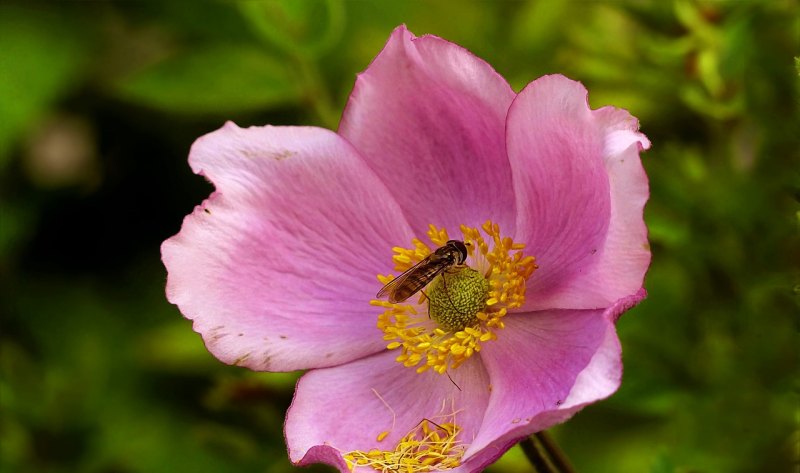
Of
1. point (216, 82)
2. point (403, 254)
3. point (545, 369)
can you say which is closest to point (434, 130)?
point (403, 254)

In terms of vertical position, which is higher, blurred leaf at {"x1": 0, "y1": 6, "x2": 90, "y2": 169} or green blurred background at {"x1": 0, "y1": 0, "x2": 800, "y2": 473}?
blurred leaf at {"x1": 0, "y1": 6, "x2": 90, "y2": 169}

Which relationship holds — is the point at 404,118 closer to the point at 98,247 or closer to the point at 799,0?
the point at 799,0

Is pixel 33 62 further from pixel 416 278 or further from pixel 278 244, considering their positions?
pixel 416 278

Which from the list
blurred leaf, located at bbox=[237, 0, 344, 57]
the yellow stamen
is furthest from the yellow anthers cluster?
blurred leaf, located at bbox=[237, 0, 344, 57]

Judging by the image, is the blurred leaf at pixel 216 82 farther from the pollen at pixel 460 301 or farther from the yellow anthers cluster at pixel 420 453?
the yellow anthers cluster at pixel 420 453

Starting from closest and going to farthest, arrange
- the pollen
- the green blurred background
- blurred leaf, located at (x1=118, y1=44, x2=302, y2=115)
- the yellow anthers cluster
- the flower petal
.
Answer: the flower petal
the yellow anthers cluster
the pollen
the green blurred background
blurred leaf, located at (x1=118, y1=44, x2=302, y2=115)

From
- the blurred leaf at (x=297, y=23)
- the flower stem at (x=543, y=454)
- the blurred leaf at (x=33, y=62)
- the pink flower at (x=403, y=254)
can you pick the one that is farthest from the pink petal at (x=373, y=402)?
the blurred leaf at (x=33, y=62)

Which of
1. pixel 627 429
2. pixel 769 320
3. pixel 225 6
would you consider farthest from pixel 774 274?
pixel 225 6

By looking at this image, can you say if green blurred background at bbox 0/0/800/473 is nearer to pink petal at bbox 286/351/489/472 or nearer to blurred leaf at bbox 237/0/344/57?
blurred leaf at bbox 237/0/344/57

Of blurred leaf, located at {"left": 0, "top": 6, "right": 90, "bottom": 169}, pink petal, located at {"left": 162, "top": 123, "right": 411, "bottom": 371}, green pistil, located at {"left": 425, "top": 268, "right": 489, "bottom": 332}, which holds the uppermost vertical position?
blurred leaf, located at {"left": 0, "top": 6, "right": 90, "bottom": 169}
